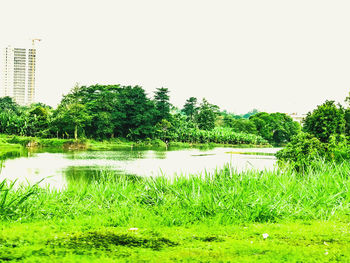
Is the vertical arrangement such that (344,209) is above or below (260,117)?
below

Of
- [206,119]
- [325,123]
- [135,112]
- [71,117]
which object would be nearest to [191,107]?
[206,119]

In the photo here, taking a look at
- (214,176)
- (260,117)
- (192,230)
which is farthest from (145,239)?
(260,117)

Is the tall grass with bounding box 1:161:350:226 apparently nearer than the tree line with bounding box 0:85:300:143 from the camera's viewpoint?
Yes

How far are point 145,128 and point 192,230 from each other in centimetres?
5007

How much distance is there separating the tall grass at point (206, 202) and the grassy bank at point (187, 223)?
13mm

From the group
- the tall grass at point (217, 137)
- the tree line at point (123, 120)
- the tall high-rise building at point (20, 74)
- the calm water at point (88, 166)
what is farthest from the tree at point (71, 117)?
the tall high-rise building at point (20, 74)

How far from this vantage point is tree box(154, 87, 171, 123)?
56.9 m

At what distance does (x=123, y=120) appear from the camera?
53094mm

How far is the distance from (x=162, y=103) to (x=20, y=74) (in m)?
69.2

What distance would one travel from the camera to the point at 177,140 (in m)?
58.5

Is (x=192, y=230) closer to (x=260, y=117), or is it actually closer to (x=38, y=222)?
(x=38, y=222)

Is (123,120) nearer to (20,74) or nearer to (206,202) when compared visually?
(206,202)

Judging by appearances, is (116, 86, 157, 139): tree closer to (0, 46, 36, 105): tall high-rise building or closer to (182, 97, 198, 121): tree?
(182, 97, 198, 121): tree

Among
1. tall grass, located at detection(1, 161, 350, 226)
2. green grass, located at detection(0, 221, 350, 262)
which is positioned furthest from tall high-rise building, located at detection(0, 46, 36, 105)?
green grass, located at detection(0, 221, 350, 262)
